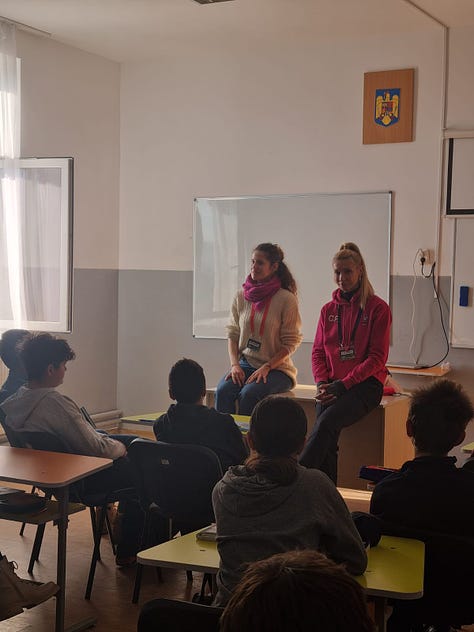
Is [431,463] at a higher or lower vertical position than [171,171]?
lower

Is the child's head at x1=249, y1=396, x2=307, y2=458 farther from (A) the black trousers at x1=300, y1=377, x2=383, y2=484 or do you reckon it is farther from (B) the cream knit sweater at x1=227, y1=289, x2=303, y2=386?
(B) the cream knit sweater at x1=227, y1=289, x2=303, y2=386

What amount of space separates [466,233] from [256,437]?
4478 millimetres

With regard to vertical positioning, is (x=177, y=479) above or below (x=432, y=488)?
below

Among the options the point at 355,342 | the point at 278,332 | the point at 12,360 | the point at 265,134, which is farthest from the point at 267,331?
the point at 265,134

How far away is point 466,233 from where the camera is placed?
6371mm

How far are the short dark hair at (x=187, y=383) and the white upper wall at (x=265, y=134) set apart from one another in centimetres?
345

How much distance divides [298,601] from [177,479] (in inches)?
101

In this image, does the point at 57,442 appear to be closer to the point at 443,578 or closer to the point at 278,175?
the point at 443,578

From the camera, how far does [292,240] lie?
7.07 meters

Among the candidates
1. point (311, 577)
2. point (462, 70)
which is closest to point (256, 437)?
point (311, 577)

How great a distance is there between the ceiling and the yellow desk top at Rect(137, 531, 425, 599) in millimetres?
4617

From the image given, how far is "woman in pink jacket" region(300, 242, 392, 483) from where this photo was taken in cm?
473

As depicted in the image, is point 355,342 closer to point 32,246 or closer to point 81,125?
point 32,246

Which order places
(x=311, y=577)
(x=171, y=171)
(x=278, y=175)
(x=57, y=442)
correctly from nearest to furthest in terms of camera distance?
(x=311, y=577)
(x=57, y=442)
(x=278, y=175)
(x=171, y=171)
